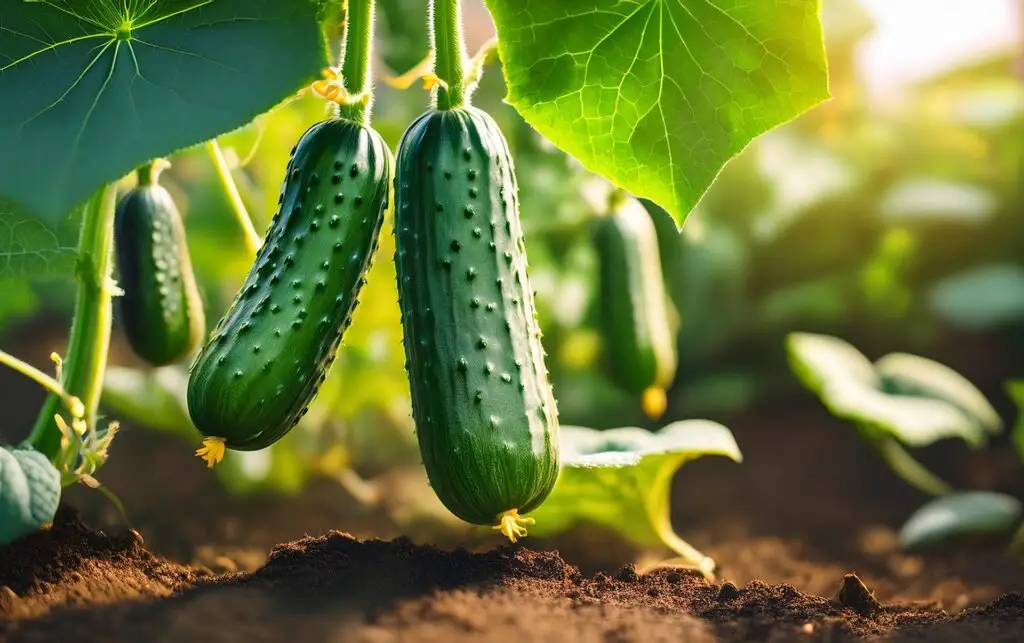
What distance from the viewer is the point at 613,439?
2168 millimetres

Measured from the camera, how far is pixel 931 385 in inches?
115

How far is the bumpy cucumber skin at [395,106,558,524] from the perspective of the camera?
145cm

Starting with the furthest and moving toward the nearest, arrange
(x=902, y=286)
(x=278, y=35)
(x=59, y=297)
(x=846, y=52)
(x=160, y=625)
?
(x=59, y=297)
(x=846, y=52)
(x=902, y=286)
(x=278, y=35)
(x=160, y=625)

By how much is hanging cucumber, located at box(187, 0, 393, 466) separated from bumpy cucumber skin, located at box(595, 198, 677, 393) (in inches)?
39.5

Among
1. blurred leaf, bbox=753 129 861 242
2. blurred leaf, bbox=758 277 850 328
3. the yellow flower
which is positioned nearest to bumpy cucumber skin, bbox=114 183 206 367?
the yellow flower

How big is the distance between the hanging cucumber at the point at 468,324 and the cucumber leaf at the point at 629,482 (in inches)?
16.7

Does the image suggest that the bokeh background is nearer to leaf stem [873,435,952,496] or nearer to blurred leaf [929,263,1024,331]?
blurred leaf [929,263,1024,331]

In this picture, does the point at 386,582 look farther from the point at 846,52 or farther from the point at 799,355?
the point at 846,52

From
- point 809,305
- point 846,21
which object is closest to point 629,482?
point 809,305

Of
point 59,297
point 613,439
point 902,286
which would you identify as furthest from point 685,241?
point 59,297

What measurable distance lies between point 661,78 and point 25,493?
47.9 inches

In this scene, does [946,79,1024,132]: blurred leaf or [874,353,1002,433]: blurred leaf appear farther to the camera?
[946,79,1024,132]: blurred leaf

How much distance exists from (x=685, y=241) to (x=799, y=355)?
1.31m

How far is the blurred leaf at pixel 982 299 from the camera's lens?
145 inches
